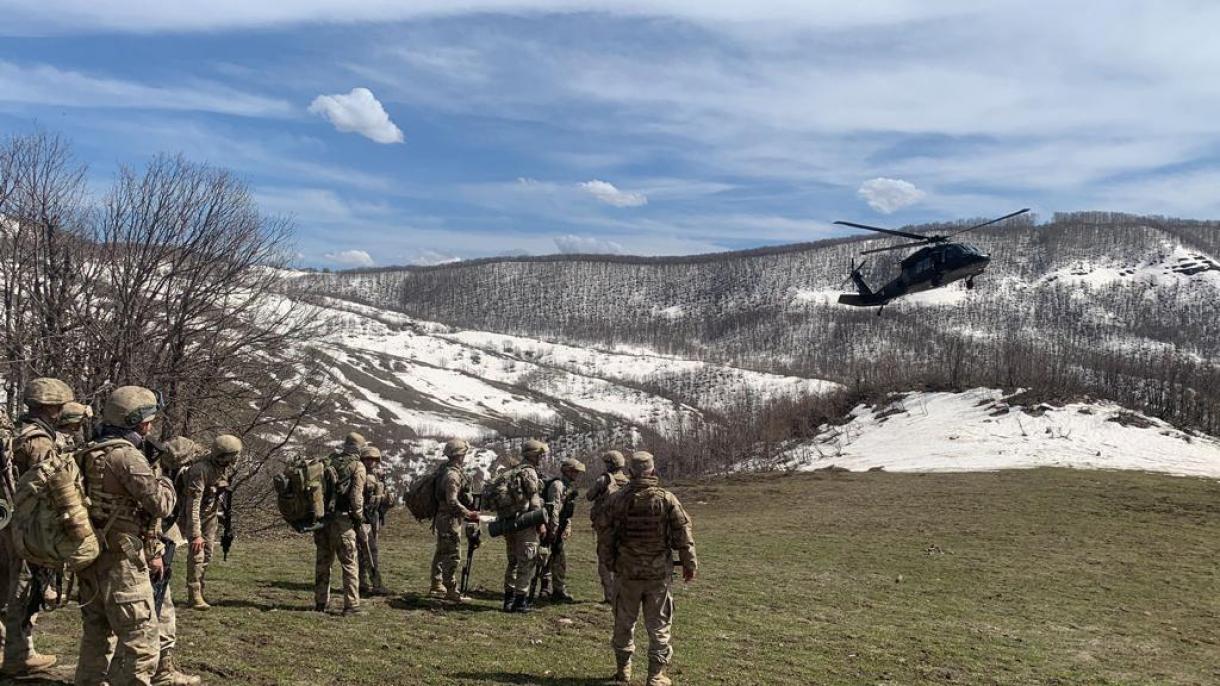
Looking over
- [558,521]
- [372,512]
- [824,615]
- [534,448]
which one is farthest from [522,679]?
[824,615]

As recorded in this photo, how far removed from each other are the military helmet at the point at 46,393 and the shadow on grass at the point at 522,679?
4824 millimetres

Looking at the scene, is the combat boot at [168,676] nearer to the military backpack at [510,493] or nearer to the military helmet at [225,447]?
the military helmet at [225,447]

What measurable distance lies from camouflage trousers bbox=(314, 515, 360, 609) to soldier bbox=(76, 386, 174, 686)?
4.33 metres

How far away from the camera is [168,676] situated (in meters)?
7.41

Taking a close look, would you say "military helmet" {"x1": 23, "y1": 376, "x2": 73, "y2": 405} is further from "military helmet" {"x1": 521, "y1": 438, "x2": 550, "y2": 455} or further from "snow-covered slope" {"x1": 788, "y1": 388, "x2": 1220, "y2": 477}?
"snow-covered slope" {"x1": 788, "y1": 388, "x2": 1220, "y2": 477}

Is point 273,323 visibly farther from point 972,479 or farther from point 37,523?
point 972,479

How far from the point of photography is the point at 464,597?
1345 centimetres

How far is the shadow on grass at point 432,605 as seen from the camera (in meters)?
12.4

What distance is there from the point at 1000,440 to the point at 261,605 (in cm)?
4608

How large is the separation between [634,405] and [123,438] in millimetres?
148093

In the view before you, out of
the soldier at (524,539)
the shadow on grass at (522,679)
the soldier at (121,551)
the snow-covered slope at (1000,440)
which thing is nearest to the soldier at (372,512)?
the soldier at (524,539)

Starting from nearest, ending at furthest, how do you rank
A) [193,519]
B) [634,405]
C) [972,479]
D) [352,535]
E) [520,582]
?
[193,519], [352,535], [520,582], [972,479], [634,405]

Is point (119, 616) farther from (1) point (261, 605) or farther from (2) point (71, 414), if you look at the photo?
(1) point (261, 605)

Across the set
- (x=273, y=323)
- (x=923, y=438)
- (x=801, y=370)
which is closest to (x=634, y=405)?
(x=801, y=370)
